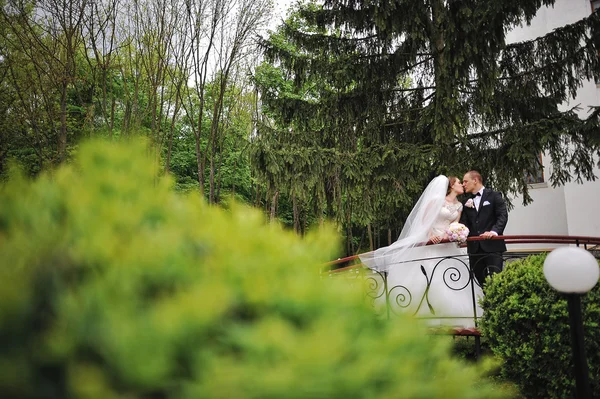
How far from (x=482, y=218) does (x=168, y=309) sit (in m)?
6.10

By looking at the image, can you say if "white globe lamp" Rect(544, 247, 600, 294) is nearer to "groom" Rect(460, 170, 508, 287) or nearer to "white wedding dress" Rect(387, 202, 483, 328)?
A: "white wedding dress" Rect(387, 202, 483, 328)

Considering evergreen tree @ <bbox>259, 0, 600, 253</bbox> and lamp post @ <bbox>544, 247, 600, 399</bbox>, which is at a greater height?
evergreen tree @ <bbox>259, 0, 600, 253</bbox>

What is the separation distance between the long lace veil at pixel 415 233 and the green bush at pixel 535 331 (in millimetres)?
1662

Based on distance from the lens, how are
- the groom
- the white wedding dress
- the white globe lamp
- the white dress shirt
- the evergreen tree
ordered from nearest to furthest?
1. the white globe lamp
2. the white wedding dress
3. the groom
4. the white dress shirt
5. the evergreen tree

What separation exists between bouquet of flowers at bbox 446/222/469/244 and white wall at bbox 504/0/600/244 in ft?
27.1

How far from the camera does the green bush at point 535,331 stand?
3.35 m

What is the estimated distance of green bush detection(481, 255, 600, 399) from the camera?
335cm

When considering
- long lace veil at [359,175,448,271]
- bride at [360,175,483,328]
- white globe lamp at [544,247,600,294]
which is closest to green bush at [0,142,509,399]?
white globe lamp at [544,247,600,294]

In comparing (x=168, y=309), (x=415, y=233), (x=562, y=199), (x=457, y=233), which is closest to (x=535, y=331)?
(x=457, y=233)

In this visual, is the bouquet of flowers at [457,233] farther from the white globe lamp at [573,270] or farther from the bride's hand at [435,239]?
the white globe lamp at [573,270]

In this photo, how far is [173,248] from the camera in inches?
32.9

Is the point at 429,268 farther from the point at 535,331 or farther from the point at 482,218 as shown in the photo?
the point at 535,331

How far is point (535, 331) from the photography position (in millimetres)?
3605

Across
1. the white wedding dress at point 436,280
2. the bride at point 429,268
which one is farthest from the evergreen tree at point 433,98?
the white wedding dress at point 436,280
